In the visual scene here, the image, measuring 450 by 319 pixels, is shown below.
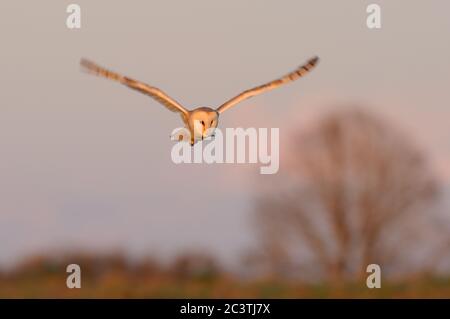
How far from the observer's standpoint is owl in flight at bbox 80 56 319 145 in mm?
13102

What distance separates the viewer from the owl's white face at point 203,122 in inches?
514

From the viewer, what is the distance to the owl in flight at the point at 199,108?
516 inches

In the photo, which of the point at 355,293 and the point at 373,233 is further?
the point at 373,233

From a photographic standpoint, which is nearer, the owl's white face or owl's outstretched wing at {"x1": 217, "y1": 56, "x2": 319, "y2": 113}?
the owl's white face

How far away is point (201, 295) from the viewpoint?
18.8 meters

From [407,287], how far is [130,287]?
492cm

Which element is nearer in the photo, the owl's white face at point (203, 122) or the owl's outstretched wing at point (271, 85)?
the owl's white face at point (203, 122)

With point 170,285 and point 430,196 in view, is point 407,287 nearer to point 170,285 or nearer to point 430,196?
point 170,285

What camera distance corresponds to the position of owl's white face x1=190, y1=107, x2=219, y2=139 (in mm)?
13055

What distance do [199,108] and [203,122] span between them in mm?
243

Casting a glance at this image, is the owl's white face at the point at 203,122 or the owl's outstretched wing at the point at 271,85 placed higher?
the owl's outstretched wing at the point at 271,85

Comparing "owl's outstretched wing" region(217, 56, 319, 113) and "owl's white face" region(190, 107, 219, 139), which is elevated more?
"owl's outstretched wing" region(217, 56, 319, 113)
